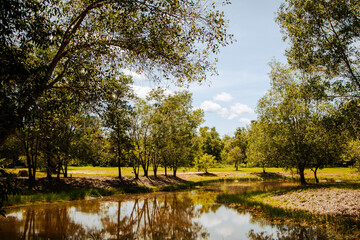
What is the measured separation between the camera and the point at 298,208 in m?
15.2

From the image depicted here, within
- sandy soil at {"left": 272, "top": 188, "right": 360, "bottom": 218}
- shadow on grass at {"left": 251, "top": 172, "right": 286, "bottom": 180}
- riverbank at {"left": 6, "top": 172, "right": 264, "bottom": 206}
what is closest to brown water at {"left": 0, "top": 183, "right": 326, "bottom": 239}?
riverbank at {"left": 6, "top": 172, "right": 264, "bottom": 206}

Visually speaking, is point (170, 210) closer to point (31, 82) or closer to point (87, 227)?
point (87, 227)

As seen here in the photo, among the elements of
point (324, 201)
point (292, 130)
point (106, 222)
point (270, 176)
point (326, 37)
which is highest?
point (326, 37)

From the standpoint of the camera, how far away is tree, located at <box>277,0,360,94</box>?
14102 mm

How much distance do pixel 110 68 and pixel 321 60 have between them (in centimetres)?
1356

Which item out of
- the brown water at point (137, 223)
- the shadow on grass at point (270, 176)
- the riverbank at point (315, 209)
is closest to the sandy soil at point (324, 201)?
the riverbank at point (315, 209)

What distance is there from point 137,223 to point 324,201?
40.4ft

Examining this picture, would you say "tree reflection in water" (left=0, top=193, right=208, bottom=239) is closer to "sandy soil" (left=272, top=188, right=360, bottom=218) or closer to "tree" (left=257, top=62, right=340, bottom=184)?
"sandy soil" (left=272, top=188, right=360, bottom=218)

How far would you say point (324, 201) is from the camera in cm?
1564

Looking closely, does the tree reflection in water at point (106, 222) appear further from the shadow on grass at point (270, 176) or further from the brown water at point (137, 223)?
the shadow on grass at point (270, 176)

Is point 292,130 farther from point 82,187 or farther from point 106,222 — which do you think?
point 82,187

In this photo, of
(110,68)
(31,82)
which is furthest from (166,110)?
(31,82)

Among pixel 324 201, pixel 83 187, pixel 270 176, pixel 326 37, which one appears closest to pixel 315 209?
pixel 324 201

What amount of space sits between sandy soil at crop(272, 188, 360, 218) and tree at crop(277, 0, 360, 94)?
274 inches
